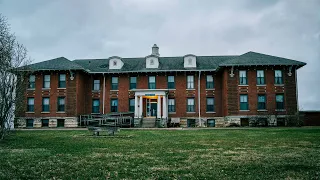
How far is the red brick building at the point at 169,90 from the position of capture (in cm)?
3180

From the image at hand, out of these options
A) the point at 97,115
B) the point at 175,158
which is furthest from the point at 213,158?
the point at 97,115

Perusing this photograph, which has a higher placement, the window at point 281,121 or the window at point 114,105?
the window at point 114,105

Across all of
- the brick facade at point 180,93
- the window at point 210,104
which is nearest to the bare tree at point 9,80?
the brick facade at point 180,93

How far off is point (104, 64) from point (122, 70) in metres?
3.49

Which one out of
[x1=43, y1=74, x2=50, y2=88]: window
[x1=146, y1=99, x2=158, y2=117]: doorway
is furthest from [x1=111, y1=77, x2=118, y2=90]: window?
[x1=43, y1=74, x2=50, y2=88]: window

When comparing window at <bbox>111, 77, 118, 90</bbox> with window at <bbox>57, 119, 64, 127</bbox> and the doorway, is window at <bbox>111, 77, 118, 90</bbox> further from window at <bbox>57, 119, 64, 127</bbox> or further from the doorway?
window at <bbox>57, 119, 64, 127</bbox>

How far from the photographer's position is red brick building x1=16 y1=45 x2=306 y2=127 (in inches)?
1252

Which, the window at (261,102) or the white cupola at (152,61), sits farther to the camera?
the white cupola at (152,61)

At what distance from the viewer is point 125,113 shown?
3381 centimetres

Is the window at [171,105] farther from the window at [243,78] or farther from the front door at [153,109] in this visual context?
the window at [243,78]

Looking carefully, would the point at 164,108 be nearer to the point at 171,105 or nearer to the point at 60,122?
the point at 171,105

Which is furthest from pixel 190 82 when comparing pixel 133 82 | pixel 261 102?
pixel 261 102

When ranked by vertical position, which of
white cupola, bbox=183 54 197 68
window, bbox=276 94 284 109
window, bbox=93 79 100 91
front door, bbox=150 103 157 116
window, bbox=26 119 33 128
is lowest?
window, bbox=26 119 33 128

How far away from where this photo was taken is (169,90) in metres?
34.9
